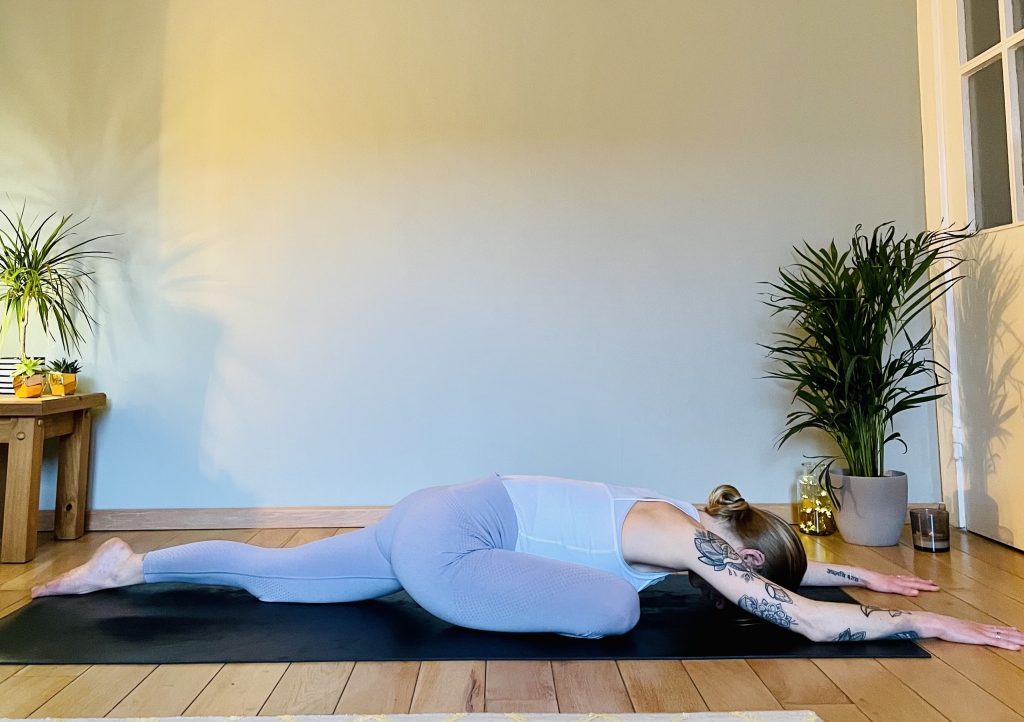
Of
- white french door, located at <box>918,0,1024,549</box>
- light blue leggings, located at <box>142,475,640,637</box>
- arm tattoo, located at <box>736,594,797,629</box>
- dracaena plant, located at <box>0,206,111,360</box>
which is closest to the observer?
arm tattoo, located at <box>736,594,797,629</box>

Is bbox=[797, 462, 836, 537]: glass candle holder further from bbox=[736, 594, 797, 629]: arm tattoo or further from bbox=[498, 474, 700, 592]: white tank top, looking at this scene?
bbox=[736, 594, 797, 629]: arm tattoo

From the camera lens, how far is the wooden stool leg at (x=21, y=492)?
2.61m

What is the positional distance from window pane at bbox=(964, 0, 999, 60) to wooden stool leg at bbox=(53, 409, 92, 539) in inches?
155

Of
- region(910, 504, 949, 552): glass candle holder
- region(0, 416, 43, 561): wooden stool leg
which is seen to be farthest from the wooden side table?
region(910, 504, 949, 552): glass candle holder

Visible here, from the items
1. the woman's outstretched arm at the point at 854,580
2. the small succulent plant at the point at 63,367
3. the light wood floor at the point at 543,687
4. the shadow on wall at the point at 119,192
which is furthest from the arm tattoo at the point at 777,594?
the small succulent plant at the point at 63,367

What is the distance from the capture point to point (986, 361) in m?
2.91

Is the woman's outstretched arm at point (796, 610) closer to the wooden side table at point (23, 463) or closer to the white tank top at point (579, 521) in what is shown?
the white tank top at point (579, 521)

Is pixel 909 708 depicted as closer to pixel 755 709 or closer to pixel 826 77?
pixel 755 709

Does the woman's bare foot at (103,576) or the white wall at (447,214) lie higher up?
the white wall at (447,214)

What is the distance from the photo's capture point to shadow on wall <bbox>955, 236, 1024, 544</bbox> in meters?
2.78

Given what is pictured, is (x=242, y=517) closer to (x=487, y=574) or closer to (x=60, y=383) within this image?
(x=60, y=383)

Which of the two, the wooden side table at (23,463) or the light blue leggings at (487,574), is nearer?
the light blue leggings at (487,574)

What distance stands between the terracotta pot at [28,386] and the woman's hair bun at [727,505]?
2498 millimetres

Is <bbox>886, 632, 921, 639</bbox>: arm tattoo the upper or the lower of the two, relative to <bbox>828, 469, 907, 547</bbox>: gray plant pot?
lower
